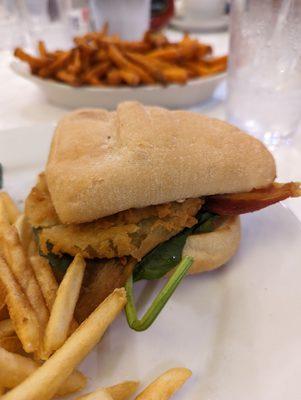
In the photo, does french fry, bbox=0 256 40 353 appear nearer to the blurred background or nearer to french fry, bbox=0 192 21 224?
french fry, bbox=0 192 21 224

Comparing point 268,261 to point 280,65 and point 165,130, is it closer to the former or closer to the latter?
point 165,130

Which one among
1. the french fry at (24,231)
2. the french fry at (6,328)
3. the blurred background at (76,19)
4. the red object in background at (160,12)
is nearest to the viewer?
the french fry at (6,328)

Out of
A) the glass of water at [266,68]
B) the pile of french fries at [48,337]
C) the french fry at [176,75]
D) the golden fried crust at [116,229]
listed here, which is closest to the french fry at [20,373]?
the pile of french fries at [48,337]

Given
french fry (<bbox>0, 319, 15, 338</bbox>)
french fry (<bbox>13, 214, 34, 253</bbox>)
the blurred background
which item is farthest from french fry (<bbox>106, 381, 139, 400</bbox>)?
the blurred background

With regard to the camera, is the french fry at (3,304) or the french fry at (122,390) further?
the french fry at (3,304)

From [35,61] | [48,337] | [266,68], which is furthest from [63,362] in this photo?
[35,61]

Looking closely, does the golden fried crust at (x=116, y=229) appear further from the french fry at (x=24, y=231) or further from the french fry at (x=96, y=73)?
the french fry at (x=96, y=73)
